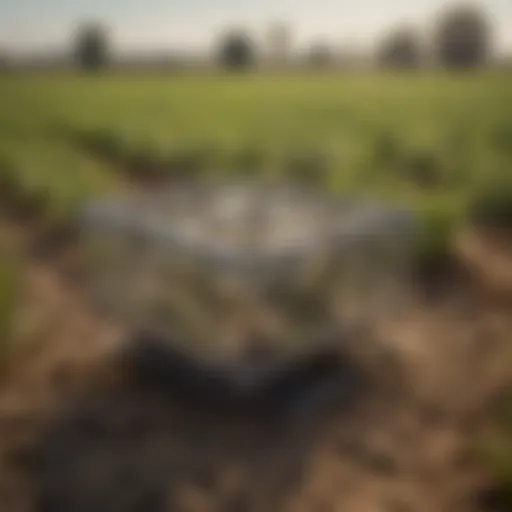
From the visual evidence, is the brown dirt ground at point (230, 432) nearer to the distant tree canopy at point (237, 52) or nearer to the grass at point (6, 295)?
the grass at point (6, 295)

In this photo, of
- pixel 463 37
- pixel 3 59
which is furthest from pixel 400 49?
pixel 3 59

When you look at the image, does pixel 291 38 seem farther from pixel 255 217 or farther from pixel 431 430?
pixel 431 430

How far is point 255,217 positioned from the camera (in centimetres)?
83

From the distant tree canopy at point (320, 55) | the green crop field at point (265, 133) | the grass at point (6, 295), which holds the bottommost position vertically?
the grass at point (6, 295)

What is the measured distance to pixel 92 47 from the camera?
2.79ft

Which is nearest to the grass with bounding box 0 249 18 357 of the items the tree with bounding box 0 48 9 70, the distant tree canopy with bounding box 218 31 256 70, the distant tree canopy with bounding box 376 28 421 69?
the tree with bounding box 0 48 9 70

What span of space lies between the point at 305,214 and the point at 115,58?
31cm

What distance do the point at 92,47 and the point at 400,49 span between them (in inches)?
15.8

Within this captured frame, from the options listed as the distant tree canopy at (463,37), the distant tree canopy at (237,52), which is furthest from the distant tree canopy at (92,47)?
the distant tree canopy at (463,37)

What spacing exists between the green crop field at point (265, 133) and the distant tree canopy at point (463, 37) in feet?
0.07

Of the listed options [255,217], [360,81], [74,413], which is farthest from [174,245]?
[360,81]

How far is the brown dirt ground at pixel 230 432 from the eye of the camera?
0.75 m

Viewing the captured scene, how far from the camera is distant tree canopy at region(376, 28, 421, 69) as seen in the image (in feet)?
2.90

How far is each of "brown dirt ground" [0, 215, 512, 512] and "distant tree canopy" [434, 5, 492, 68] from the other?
0.26 metres
